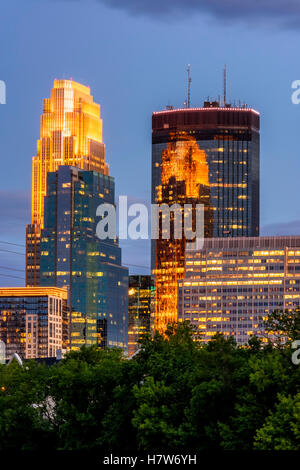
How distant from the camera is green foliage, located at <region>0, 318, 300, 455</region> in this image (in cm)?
11350

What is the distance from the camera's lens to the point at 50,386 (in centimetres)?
15350

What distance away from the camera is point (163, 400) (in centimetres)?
12950

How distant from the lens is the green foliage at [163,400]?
372 ft

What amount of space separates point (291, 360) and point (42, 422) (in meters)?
43.9
